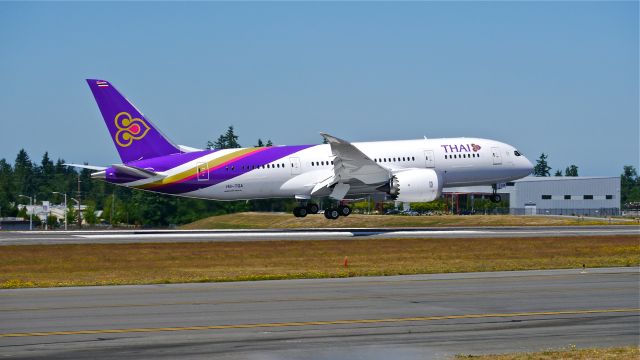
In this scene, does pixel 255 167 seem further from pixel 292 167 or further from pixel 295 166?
pixel 295 166

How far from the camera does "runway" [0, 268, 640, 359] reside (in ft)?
56.3

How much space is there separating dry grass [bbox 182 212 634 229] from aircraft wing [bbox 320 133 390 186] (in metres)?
17.1

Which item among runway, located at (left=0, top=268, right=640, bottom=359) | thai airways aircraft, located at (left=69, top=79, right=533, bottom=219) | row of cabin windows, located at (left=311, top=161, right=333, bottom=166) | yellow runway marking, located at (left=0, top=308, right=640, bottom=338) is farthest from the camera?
row of cabin windows, located at (left=311, top=161, right=333, bottom=166)

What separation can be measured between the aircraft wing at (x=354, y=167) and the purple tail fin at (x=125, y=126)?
35.2 feet

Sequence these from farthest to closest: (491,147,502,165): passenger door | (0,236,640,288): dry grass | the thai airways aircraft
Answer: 1. (491,147,502,165): passenger door
2. the thai airways aircraft
3. (0,236,640,288): dry grass

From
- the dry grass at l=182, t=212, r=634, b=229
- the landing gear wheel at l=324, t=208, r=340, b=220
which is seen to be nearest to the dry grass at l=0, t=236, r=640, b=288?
the landing gear wheel at l=324, t=208, r=340, b=220

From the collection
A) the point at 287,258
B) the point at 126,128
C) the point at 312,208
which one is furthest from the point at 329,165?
the point at 287,258

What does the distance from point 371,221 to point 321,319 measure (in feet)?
188

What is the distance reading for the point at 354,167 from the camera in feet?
182

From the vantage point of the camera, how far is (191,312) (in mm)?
22094

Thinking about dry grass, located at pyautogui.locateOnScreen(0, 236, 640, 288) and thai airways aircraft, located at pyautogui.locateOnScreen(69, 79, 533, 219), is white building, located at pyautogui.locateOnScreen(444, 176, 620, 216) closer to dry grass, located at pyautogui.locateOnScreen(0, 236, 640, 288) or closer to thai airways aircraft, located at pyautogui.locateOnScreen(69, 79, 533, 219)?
thai airways aircraft, located at pyautogui.locateOnScreen(69, 79, 533, 219)

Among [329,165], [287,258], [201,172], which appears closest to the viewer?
[287,258]

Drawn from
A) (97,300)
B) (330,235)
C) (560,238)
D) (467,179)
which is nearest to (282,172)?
(330,235)

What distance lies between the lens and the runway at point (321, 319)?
17172 mm
